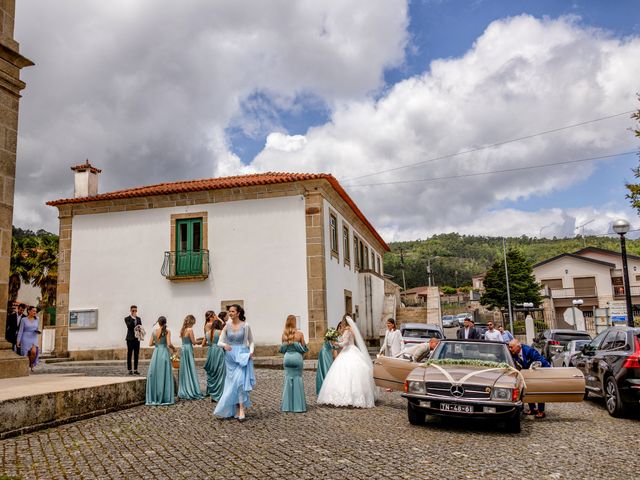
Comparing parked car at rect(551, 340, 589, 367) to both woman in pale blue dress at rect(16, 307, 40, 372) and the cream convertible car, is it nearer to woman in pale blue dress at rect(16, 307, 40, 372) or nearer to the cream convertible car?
the cream convertible car

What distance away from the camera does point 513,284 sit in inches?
2354

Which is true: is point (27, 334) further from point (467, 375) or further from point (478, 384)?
point (478, 384)

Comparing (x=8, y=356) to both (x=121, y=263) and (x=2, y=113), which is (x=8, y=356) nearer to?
(x=2, y=113)

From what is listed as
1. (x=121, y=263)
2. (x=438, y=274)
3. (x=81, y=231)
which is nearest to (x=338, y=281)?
(x=121, y=263)

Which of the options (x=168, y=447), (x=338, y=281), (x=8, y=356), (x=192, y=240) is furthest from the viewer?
(x=338, y=281)

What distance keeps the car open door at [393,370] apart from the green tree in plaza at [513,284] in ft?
174

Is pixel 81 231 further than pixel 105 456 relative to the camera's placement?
Yes

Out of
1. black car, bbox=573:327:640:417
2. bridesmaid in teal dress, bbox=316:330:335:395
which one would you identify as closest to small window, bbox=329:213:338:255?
bridesmaid in teal dress, bbox=316:330:335:395

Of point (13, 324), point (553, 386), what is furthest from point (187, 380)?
point (553, 386)

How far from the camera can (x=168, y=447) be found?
623 cm

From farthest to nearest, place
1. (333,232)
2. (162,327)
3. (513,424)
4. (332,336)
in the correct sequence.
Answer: (333,232) → (332,336) → (162,327) → (513,424)

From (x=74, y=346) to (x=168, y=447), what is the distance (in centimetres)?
1649

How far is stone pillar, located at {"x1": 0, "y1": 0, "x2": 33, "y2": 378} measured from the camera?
935 centimetres

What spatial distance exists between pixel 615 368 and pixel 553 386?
4.82 ft
